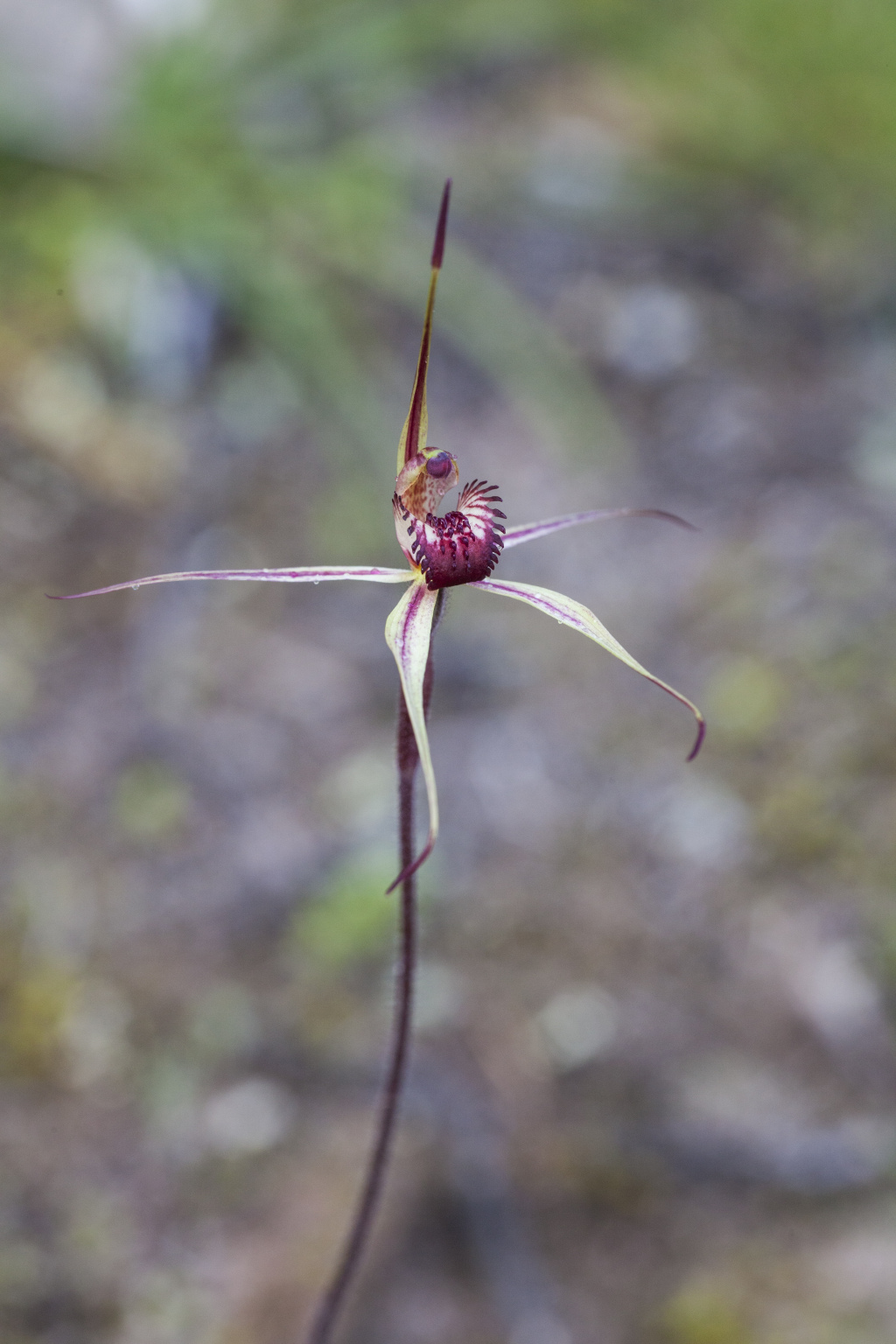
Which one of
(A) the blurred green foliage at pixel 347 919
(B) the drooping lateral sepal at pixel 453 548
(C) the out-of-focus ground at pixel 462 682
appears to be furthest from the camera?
(A) the blurred green foliage at pixel 347 919

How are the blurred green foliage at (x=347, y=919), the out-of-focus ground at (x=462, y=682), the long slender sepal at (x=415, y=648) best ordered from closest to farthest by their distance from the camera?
the long slender sepal at (x=415, y=648), the out-of-focus ground at (x=462, y=682), the blurred green foliage at (x=347, y=919)

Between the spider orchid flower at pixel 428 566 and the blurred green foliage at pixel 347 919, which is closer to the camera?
the spider orchid flower at pixel 428 566

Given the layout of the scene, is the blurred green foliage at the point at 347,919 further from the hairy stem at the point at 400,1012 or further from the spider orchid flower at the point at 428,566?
the spider orchid flower at the point at 428,566

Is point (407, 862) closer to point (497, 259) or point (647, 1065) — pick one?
point (647, 1065)

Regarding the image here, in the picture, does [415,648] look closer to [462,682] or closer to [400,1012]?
[400,1012]

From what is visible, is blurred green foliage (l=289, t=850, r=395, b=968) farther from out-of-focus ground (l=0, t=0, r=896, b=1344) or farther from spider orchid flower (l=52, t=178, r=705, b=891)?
spider orchid flower (l=52, t=178, r=705, b=891)

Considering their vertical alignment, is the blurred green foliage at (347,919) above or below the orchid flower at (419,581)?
above

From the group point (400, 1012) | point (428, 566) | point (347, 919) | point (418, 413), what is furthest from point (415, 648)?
point (347, 919)

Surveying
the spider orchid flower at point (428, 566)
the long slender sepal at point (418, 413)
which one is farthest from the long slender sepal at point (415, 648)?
the long slender sepal at point (418, 413)
